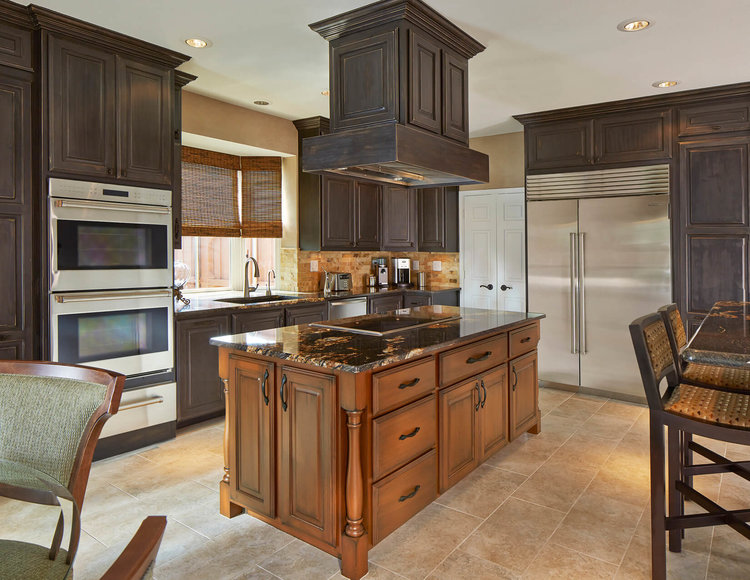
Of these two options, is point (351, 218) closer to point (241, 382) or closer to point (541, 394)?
point (541, 394)

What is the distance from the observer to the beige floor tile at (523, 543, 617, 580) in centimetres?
204

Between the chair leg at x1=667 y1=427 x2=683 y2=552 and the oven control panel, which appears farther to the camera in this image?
the oven control panel

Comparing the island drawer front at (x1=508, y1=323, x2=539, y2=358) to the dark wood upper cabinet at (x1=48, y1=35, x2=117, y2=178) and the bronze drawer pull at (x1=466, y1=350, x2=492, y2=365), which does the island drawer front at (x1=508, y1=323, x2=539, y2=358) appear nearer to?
the bronze drawer pull at (x1=466, y1=350, x2=492, y2=365)

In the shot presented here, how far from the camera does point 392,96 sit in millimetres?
2672

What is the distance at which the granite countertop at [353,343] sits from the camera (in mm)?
2037

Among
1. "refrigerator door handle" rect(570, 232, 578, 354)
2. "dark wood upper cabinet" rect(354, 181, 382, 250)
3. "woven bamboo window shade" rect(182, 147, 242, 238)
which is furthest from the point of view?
"dark wood upper cabinet" rect(354, 181, 382, 250)

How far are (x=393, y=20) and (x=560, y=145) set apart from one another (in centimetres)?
270

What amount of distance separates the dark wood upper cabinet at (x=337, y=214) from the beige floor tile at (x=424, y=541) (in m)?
3.15

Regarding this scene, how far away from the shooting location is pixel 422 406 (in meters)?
2.31

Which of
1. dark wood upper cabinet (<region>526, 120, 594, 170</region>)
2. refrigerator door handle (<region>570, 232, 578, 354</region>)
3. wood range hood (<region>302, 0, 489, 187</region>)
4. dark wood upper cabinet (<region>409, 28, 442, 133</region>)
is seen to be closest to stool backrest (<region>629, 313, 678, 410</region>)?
wood range hood (<region>302, 0, 489, 187</region>)

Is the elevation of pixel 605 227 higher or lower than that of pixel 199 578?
higher

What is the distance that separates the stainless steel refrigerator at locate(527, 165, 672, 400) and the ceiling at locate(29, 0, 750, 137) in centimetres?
80

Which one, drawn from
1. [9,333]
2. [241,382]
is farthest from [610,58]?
[9,333]

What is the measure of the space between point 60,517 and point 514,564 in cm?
178
